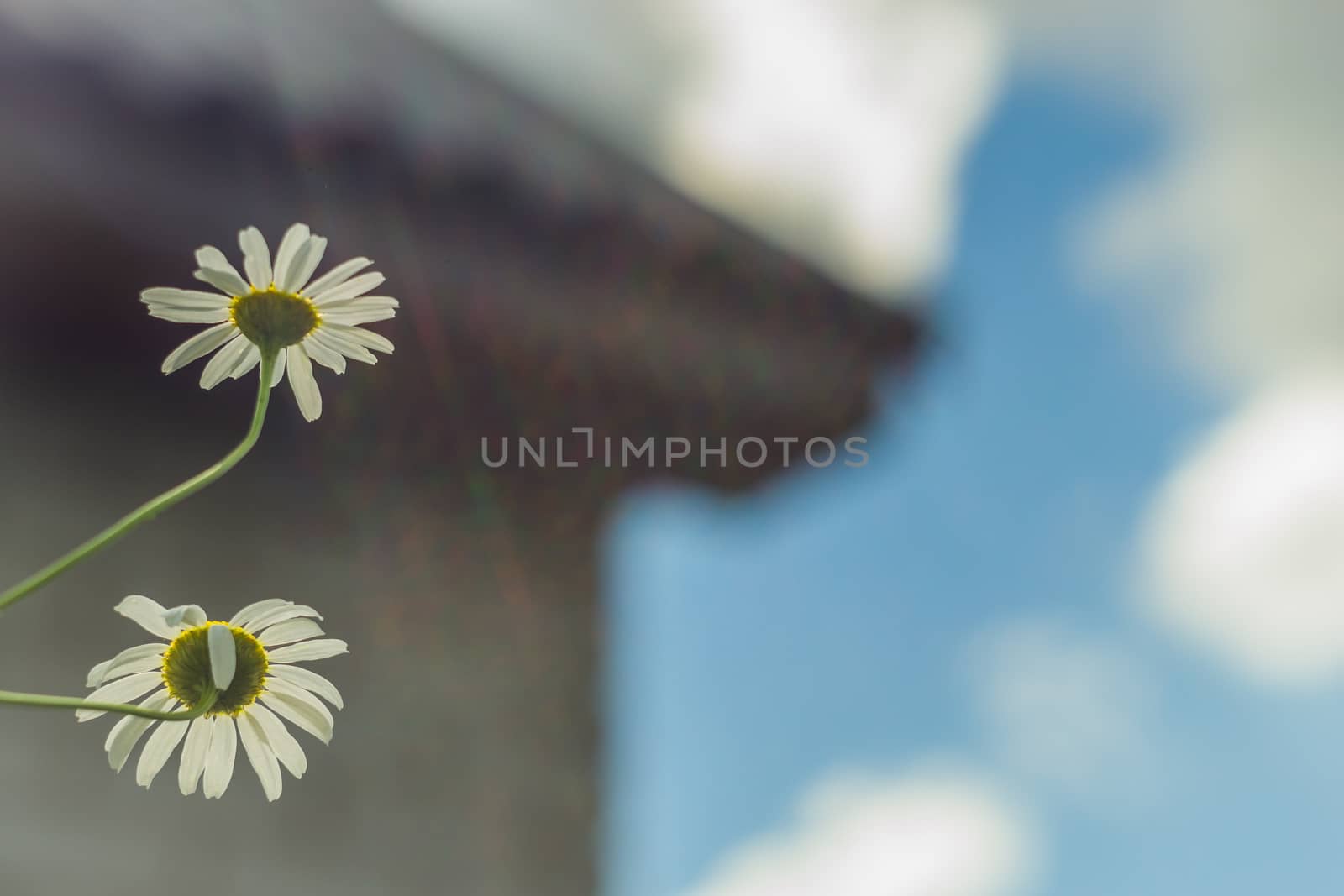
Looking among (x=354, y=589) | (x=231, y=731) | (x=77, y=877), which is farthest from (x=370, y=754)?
(x=231, y=731)

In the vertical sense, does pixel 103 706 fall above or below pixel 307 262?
below

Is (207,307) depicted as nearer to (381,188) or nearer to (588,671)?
(381,188)

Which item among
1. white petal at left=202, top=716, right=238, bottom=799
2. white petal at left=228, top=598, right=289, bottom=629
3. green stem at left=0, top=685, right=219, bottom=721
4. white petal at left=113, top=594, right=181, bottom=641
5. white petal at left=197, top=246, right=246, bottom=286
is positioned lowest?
green stem at left=0, top=685, right=219, bottom=721
